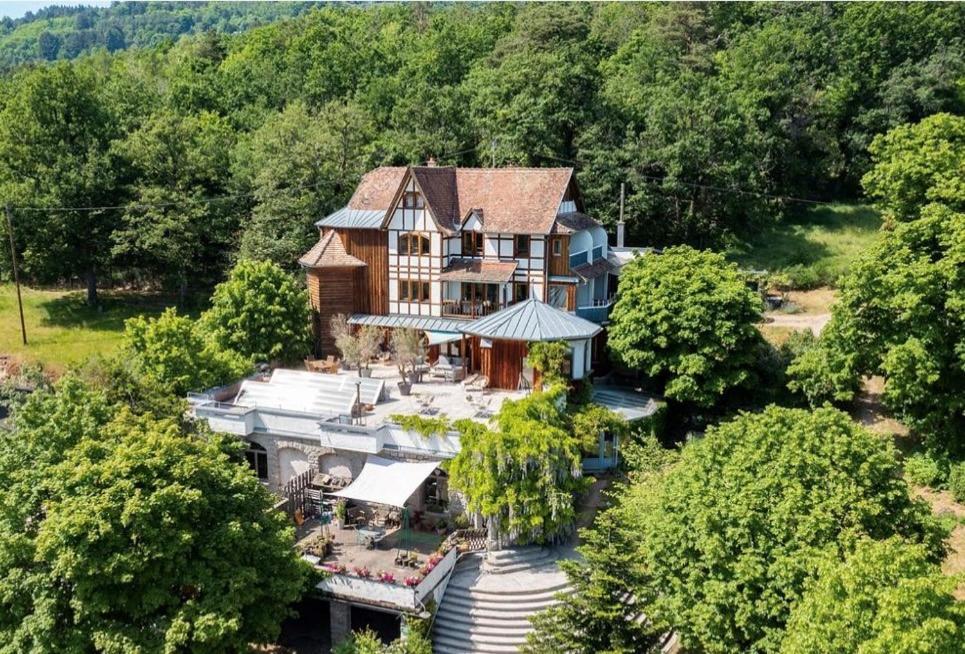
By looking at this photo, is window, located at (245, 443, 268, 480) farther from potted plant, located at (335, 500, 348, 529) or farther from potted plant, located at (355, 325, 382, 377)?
potted plant, located at (355, 325, 382, 377)

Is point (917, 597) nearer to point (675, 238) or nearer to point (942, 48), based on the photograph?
point (675, 238)

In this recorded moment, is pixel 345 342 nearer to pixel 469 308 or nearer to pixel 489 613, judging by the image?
pixel 469 308

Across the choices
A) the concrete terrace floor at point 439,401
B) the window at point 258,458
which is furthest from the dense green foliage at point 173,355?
the concrete terrace floor at point 439,401

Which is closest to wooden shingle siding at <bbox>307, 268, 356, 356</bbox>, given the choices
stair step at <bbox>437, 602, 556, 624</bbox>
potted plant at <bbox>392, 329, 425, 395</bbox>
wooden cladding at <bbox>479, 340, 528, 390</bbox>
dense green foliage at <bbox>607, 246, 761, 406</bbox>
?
potted plant at <bbox>392, 329, 425, 395</bbox>

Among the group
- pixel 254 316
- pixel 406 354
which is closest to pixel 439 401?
pixel 406 354

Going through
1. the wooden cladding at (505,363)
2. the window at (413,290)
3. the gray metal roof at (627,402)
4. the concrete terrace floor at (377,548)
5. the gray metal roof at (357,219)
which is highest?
the gray metal roof at (357,219)

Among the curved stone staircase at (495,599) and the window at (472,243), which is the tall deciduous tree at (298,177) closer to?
the window at (472,243)

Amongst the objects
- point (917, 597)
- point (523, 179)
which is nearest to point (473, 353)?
point (523, 179)
